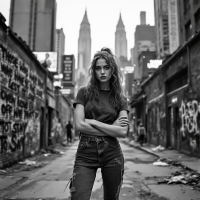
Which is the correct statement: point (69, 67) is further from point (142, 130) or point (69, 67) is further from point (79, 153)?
point (79, 153)

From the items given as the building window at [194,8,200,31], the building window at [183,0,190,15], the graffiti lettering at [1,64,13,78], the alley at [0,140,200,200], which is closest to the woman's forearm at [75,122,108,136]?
the alley at [0,140,200,200]

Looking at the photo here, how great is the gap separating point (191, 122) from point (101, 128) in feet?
35.5

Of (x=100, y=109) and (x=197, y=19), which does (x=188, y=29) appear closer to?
(x=197, y=19)

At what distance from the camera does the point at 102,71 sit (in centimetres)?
235

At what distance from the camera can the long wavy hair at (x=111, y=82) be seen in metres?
2.34

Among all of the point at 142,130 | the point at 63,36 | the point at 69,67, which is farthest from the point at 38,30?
the point at 63,36

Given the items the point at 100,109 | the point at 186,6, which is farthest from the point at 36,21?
the point at 100,109

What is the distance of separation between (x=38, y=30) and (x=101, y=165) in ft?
204

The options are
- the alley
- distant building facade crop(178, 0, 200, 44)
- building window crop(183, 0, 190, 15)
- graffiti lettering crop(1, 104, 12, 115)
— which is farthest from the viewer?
building window crop(183, 0, 190, 15)

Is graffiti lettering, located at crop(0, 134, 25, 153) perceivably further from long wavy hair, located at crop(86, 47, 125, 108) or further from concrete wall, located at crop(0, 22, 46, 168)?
long wavy hair, located at crop(86, 47, 125, 108)

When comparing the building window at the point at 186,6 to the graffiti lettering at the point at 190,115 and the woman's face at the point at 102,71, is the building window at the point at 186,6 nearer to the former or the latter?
the graffiti lettering at the point at 190,115

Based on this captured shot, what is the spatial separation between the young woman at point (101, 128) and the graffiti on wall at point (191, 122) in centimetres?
954

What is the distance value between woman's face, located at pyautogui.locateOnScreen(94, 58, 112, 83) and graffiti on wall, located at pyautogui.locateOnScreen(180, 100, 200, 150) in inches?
377

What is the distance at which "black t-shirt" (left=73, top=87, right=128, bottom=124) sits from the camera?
2.27m
